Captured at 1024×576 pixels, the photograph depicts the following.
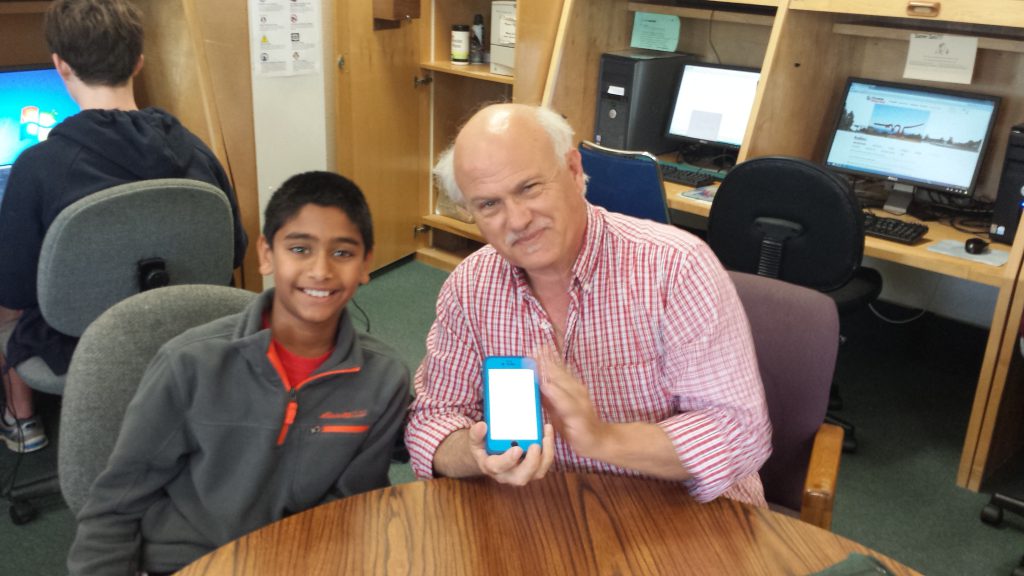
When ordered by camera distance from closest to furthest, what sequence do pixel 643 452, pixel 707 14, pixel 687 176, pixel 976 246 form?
1. pixel 643 452
2. pixel 976 246
3. pixel 687 176
4. pixel 707 14

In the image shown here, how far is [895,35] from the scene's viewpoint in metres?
2.88

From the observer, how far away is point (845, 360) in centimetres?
328

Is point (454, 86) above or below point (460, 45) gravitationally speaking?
below

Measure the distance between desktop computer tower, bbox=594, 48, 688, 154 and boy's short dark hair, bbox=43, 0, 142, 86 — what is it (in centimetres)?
172

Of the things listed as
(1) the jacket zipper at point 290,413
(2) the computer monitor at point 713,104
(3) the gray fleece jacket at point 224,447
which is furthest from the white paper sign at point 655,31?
(1) the jacket zipper at point 290,413

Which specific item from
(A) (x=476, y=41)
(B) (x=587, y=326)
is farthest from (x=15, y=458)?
(A) (x=476, y=41)

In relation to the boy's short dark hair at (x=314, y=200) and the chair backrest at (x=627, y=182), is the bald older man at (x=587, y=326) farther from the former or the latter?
the chair backrest at (x=627, y=182)

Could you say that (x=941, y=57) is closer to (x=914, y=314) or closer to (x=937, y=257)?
(x=937, y=257)

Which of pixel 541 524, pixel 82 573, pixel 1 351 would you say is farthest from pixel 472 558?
pixel 1 351

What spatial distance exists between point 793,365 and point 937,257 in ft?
3.80

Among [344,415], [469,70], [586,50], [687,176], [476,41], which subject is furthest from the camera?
[476,41]

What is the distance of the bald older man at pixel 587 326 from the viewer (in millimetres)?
1256

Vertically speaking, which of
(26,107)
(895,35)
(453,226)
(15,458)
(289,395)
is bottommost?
(15,458)

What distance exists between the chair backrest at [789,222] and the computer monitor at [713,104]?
0.78 metres
